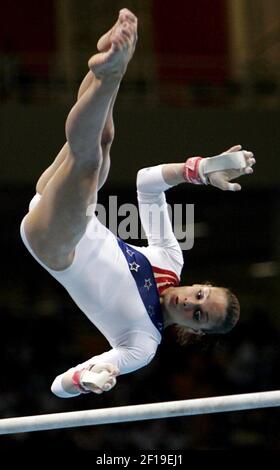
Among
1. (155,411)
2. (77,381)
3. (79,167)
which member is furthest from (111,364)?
(79,167)

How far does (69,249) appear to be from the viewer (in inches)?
174

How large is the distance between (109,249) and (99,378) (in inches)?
32.0

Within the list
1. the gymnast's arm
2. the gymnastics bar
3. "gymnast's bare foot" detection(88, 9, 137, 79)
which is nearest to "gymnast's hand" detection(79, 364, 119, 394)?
the gymnast's arm

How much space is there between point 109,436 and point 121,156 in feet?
8.78

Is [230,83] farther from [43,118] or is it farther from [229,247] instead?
[229,247]

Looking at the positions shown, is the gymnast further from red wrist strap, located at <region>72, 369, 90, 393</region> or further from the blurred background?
the blurred background

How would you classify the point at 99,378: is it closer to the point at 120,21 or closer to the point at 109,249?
the point at 109,249

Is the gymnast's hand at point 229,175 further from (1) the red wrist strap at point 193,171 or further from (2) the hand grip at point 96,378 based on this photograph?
(2) the hand grip at point 96,378

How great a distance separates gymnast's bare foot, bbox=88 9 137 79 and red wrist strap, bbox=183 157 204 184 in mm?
738

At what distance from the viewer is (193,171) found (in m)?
4.54

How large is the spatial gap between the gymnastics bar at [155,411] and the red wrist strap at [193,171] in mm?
1002

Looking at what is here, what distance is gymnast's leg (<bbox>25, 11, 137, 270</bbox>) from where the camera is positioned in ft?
12.9
